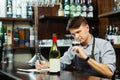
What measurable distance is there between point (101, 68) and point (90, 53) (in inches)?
14.2

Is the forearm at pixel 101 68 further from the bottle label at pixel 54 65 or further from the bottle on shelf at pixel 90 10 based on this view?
the bottle on shelf at pixel 90 10

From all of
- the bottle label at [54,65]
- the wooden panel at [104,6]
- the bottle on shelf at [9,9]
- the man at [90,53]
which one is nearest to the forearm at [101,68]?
the man at [90,53]

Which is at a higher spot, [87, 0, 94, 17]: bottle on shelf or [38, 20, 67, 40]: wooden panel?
[87, 0, 94, 17]: bottle on shelf

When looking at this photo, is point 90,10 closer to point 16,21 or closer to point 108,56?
point 16,21

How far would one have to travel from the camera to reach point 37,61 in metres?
2.14

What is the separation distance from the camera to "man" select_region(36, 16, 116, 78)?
2.22 metres

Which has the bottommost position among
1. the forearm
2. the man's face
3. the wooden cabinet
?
the forearm

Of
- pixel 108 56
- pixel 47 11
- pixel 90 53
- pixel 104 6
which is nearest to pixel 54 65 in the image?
pixel 108 56

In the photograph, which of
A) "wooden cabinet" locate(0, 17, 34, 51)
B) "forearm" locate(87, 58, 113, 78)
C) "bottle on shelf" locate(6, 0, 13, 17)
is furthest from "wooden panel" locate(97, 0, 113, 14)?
"forearm" locate(87, 58, 113, 78)

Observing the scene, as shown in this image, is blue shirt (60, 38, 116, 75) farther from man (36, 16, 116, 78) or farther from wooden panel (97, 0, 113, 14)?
wooden panel (97, 0, 113, 14)

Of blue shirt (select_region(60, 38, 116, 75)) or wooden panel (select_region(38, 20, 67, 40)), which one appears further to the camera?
wooden panel (select_region(38, 20, 67, 40))

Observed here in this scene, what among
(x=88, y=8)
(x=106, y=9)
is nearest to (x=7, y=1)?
(x=88, y=8)

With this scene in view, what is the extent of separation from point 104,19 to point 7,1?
1414mm

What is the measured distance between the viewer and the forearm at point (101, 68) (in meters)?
2.21
